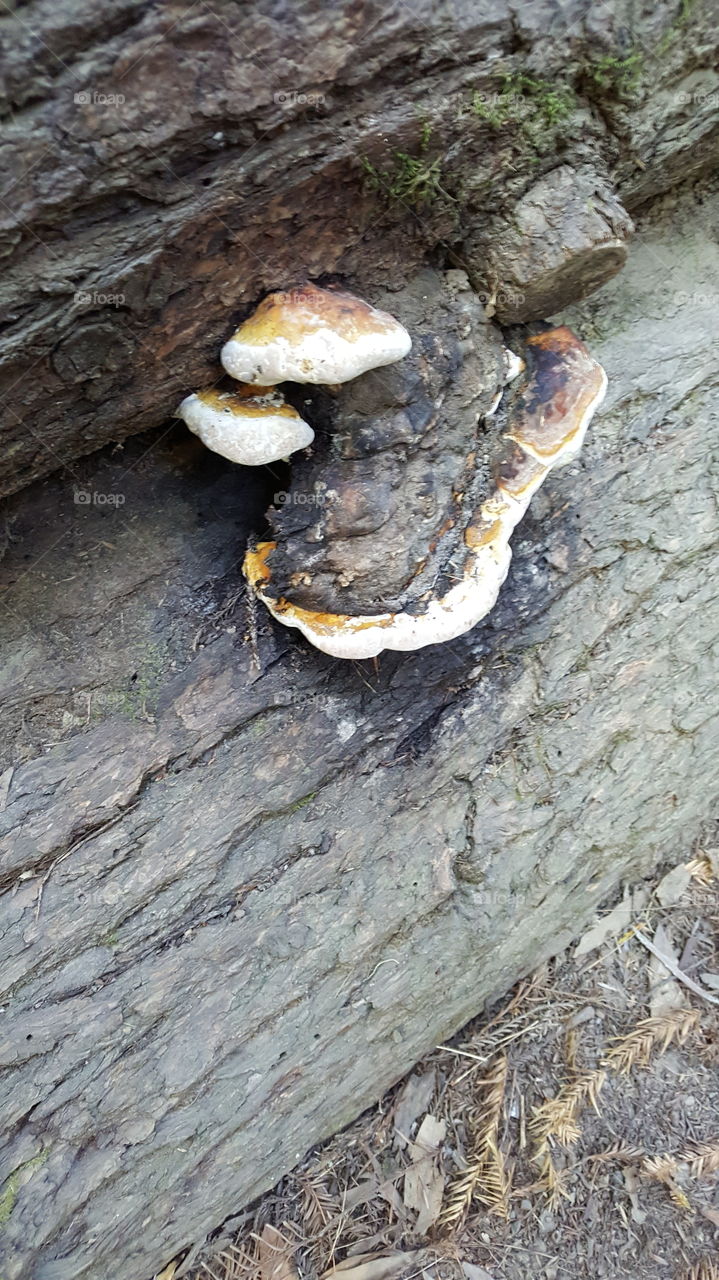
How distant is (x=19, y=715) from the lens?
8.08ft

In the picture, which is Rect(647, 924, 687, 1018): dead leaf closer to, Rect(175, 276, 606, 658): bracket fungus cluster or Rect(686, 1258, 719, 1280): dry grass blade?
Rect(686, 1258, 719, 1280): dry grass blade

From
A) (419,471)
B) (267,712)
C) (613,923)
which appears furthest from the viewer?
(613,923)

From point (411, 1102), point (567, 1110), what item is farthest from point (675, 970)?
point (411, 1102)

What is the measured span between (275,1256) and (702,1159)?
1940mm

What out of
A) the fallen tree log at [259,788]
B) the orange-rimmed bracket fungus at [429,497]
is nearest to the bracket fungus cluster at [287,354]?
the orange-rimmed bracket fungus at [429,497]

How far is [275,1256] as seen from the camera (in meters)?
3.16

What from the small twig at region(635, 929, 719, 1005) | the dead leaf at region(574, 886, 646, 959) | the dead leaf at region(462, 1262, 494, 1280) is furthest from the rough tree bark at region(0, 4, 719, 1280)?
the small twig at region(635, 929, 719, 1005)

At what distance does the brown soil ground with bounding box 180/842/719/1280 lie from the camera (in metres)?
3.19

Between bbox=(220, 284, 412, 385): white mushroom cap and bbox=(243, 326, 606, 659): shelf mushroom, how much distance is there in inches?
25.7

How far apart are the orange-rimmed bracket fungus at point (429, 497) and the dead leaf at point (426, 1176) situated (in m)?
2.54

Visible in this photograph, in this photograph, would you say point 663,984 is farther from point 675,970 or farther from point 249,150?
point 249,150

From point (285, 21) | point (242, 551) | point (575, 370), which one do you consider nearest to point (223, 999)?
point (242, 551)

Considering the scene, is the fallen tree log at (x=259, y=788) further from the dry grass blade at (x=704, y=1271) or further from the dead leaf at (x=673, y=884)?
the dry grass blade at (x=704, y=1271)

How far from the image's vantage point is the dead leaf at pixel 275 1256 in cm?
311
